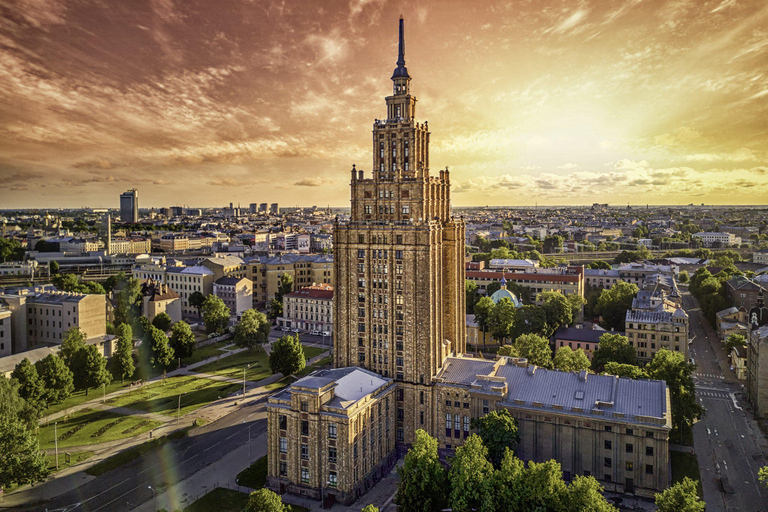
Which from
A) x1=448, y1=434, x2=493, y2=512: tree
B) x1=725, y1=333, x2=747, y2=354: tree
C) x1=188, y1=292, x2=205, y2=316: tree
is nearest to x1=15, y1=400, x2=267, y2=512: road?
x1=448, y1=434, x2=493, y2=512: tree

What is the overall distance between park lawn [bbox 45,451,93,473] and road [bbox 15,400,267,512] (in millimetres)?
6810

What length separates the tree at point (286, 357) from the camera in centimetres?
10594

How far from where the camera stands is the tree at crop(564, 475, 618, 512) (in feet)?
162

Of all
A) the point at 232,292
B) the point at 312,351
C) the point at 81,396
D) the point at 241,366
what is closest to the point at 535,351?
the point at 312,351

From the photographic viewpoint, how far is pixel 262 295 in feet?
639

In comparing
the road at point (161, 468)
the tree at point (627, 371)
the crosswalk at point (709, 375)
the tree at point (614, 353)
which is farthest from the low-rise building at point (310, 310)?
the crosswalk at point (709, 375)

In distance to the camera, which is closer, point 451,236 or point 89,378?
point 451,236

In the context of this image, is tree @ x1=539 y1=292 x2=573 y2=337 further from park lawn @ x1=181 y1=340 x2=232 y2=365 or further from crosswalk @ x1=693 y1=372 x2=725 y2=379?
park lawn @ x1=181 y1=340 x2=232 y2=365

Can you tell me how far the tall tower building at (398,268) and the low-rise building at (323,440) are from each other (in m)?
9.27

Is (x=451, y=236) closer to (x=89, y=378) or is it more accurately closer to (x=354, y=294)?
(x=354, y=294)

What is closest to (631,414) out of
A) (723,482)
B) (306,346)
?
(723,482)

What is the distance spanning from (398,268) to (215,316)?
262 ft

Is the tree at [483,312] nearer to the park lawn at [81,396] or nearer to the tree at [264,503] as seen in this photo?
the park lawn at [81,396]

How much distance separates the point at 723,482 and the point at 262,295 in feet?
504
